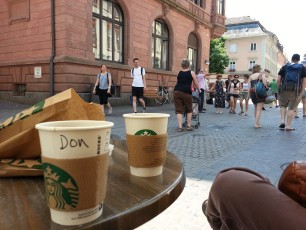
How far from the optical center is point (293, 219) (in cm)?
75

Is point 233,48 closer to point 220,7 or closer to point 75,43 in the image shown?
point 220,7

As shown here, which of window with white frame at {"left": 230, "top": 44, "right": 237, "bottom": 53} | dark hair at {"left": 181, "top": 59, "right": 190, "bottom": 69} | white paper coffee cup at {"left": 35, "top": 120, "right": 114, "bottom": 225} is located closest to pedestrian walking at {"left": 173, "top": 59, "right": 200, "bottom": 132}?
dark hair at {"left": 181, "top": 59, "right": 190, "bottom": 69}

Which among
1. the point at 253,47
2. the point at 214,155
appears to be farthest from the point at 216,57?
the point at 214,155

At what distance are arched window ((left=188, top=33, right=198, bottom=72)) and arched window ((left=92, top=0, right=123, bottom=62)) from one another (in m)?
7.42

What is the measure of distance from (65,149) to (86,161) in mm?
54

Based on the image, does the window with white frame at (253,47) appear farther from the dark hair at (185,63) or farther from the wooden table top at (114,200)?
the wooden table top at (114,200)

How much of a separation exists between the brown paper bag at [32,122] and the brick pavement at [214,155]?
0.99m

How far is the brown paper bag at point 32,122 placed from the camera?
104 centimetres

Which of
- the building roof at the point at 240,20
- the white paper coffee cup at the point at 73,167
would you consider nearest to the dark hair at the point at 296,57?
the white paper coffee cup at the point at 73,167

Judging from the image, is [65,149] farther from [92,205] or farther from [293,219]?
[293,219]

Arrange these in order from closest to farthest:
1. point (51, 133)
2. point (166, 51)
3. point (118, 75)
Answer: point (51, 133) < point (118, 75) < point (166, 51)

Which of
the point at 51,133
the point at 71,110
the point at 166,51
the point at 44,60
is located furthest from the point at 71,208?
the point at 166,51

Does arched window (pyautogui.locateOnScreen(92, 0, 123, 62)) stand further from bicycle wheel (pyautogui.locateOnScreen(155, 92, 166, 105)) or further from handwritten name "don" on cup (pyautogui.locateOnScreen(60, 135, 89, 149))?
handwritten name "don" on cup (pyautogui.locateOnScreen(60, 135, 89, 149))

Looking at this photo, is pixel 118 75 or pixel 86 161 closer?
pixel 86 161
